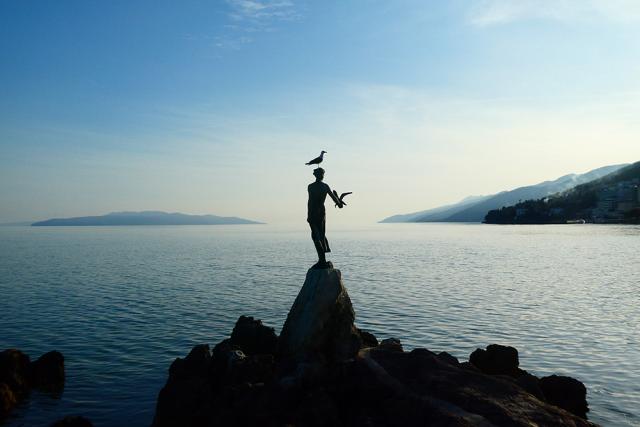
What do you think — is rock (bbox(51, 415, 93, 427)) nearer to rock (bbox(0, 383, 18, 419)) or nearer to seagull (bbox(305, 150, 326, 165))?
rock (bbox(0, 383, 18, 419))

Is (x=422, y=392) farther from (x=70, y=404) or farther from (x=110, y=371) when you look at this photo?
(x=110, y=371)

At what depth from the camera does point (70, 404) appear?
22.6 metres

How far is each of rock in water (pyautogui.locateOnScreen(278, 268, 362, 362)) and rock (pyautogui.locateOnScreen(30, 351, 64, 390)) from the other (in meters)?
12.4

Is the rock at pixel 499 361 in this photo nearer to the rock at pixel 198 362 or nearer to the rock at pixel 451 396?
the rock at pixel 451 396

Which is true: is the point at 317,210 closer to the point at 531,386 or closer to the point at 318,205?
the point at 318,205

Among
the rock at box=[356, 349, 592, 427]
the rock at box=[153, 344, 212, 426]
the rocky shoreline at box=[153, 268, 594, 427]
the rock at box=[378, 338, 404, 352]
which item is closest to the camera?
the rock at box=[356, 349, 592, 427]

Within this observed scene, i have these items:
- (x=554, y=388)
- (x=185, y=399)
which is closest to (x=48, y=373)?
(x=185, y=399)

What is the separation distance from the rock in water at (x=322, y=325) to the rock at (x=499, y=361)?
6.86m

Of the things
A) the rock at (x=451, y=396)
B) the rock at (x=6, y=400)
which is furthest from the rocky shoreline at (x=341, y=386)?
the rock at (x=6, y=400)

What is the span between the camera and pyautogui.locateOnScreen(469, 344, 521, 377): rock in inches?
926

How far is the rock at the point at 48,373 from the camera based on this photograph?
25.0 metres

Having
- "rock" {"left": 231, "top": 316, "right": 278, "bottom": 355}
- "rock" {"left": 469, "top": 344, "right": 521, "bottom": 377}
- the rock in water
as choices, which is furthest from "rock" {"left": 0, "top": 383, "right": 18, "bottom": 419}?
"rock" {"left": 469, "top": 344, "right": 521, "bottom": 377}

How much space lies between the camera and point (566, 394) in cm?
2064

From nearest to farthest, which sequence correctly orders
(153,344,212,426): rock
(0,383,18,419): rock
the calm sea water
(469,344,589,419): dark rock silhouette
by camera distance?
(153,344,212,426): rock → (469,344,589,419): dark rock silhouette → (0,383,18,419): rock → the calm sea water
